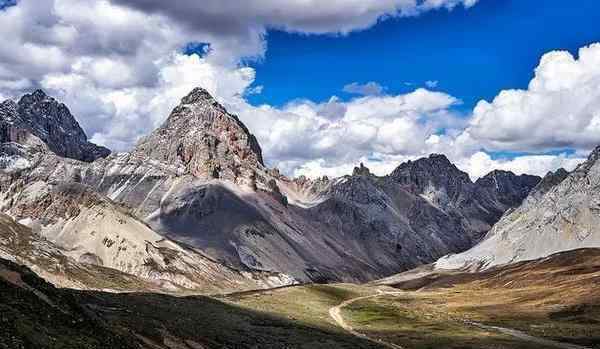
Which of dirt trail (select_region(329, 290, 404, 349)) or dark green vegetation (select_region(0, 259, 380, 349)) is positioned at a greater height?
dark green vegetation (select_region(0, 259, 380, 349))

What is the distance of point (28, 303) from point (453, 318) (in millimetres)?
115185

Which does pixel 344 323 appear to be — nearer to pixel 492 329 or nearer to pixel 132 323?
pixel 492 329

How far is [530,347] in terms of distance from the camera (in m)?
Answer: 89.4

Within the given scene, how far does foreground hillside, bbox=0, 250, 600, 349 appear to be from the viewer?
42866 mm

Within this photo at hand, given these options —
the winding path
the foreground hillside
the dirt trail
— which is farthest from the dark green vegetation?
the winding path

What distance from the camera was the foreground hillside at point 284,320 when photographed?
4287 cm

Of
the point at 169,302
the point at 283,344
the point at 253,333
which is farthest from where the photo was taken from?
the point at 169,302

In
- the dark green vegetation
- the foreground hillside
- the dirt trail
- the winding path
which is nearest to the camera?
the dark green vegetation

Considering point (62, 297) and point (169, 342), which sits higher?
point (62, 297)

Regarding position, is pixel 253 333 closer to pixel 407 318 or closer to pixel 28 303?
pixel 28 303

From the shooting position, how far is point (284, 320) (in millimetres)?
106625

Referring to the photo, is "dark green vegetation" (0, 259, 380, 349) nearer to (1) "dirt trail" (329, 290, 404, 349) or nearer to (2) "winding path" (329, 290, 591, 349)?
(1) "dirt trail" (329, 290, 404, 349)

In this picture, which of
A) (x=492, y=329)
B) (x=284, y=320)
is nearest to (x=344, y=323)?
(x=284, y=320)

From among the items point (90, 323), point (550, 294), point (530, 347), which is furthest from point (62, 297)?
point (550, 294)
